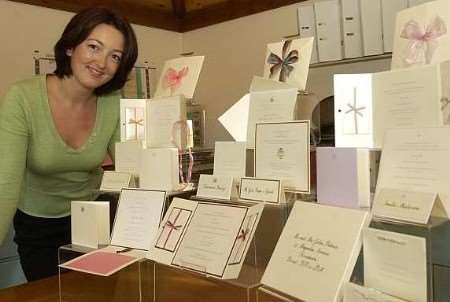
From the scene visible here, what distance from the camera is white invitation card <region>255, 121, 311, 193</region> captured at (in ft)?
3.27

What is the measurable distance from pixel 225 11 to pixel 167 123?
255 cm

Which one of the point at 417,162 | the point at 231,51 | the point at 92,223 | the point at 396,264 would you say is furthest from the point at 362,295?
the point at 231,51

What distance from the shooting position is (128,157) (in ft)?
4.40

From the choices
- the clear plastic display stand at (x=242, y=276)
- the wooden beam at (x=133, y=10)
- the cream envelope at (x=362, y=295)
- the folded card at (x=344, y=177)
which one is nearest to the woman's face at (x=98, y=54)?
the clear plastic display stand at (x=242, y=276)

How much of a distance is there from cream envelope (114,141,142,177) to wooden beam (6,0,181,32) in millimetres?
2142

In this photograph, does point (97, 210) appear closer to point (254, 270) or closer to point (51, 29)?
point (254, 270)

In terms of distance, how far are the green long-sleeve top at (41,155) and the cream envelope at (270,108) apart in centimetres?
55

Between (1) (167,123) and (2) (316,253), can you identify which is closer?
(2) (316,253)

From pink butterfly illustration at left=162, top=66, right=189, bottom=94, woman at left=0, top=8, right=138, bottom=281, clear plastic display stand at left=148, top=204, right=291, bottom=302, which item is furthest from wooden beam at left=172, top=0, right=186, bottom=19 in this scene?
clear plastic display stand at left=148, top=204, right=291, bottom=302

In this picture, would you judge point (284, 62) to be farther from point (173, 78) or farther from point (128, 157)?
point (128, 157)

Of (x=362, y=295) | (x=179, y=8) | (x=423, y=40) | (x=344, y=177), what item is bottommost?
(x=362, y=295)

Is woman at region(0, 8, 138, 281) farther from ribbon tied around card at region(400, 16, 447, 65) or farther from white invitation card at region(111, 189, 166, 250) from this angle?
ribbon tied around card at region(400, 16, 447, 65)

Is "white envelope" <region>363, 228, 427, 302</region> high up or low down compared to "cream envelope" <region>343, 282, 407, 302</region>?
up

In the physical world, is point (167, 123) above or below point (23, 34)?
below
